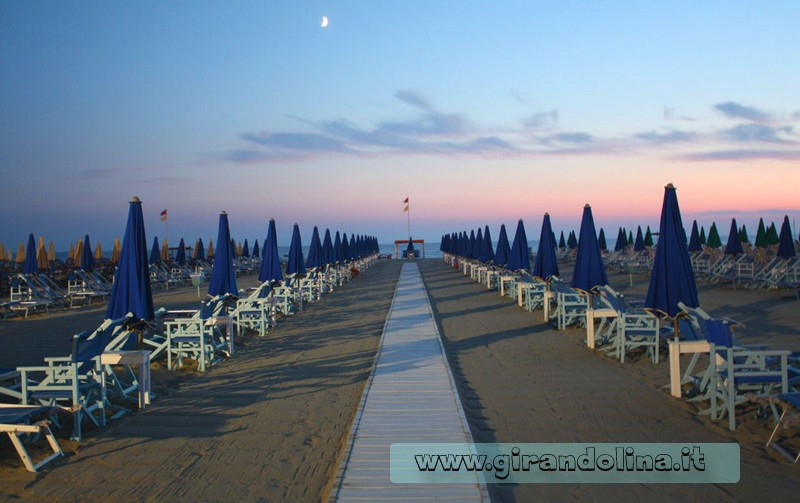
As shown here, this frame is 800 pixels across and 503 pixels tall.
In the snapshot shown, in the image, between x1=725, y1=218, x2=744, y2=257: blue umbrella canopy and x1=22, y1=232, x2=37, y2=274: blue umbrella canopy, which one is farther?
x1=725, y1=218, x2=744, y2=257: blue umbrella canopy

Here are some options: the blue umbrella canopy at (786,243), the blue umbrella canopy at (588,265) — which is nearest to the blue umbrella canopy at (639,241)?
the blue umbrella canopy at (786,243)

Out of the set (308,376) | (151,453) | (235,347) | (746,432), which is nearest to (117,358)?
(151,453)

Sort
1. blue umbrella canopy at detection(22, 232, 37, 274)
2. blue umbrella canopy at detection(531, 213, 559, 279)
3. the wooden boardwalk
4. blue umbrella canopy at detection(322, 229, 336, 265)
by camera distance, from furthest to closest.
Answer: blue umbrella canopy at detection(322, 229, 336, 265) < blue umbrella canopy at detection(22, 232, 37, 274) < blue umbrella canopy at detection(531, 213, 559, 279) < the wooden boardwalk

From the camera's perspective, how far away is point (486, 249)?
23438 mm

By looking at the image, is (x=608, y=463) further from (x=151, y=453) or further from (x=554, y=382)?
(x=151, y=453)

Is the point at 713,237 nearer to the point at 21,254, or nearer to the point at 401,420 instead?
the point at 401,420

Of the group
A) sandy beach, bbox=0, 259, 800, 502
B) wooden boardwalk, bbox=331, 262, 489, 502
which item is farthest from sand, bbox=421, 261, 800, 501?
wooden boardwalk, bbox=331, 262, 489, 502

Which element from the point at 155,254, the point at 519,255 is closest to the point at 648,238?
the point at 519,255

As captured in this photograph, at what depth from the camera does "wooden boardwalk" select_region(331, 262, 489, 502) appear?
13.3ft

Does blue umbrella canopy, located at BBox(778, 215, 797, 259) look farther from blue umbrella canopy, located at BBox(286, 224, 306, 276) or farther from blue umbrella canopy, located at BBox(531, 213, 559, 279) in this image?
blue umbrella canopy, located at BBox(286, 224, 306, 276)

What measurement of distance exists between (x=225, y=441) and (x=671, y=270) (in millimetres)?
5219

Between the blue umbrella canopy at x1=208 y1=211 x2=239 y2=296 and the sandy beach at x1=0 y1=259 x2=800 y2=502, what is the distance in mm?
1080

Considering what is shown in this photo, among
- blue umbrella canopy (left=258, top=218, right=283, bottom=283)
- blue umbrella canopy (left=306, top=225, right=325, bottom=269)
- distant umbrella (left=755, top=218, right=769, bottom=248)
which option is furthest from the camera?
distant umbrella (left=755, top=218, right=769, bottom=248)

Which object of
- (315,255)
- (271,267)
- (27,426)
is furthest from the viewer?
(315,255)
